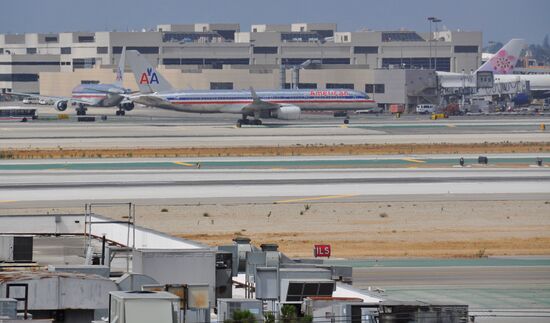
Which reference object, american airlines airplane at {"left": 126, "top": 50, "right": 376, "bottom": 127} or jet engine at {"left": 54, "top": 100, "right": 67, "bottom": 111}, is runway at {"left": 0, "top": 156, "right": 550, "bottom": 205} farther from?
jet engine at {"left": 54, "top": 100, "right": 67, "bottom": 111}

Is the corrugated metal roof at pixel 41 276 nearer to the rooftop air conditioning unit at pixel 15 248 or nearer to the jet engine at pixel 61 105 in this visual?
the rooftop air conditioning unit at pixel 15 248

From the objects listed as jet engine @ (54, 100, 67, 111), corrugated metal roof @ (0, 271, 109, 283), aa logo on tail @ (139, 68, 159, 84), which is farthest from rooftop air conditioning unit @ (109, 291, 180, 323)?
jet engine @ (54, 100, 67, 111)

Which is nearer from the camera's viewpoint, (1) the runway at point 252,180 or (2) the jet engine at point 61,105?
(1) the runway at point 252,180

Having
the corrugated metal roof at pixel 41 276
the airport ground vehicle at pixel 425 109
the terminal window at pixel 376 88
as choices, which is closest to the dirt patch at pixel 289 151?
the corrugated metal roof at pixel 41 276

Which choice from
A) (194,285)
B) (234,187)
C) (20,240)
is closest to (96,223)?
(20,240)

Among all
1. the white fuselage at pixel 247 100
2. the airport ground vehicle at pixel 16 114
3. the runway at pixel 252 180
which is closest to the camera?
the runway at pixel 252 180

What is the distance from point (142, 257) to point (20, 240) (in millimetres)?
7631

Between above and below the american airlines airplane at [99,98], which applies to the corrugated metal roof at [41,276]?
below

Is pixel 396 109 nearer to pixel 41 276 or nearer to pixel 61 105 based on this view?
pixel 61 105

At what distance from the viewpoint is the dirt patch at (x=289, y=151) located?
335 ft

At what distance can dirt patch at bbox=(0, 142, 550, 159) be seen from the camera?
102125 mm

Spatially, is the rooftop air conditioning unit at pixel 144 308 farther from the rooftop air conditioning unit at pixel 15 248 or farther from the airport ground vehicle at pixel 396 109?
the airport ground vehicle at pixel 396 109

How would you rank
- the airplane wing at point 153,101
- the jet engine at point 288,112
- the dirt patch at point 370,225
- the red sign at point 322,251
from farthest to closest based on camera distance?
the airplane wing at point 153,101 → the jet engine at point 288,112 → the dirt patch at point 370,225 → the red sign at point 322,251

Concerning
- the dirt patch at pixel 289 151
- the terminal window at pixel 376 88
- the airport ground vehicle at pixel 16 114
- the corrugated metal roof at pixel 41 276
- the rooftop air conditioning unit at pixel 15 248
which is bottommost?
the rooftop air conditioning unit at pixel 15 248
